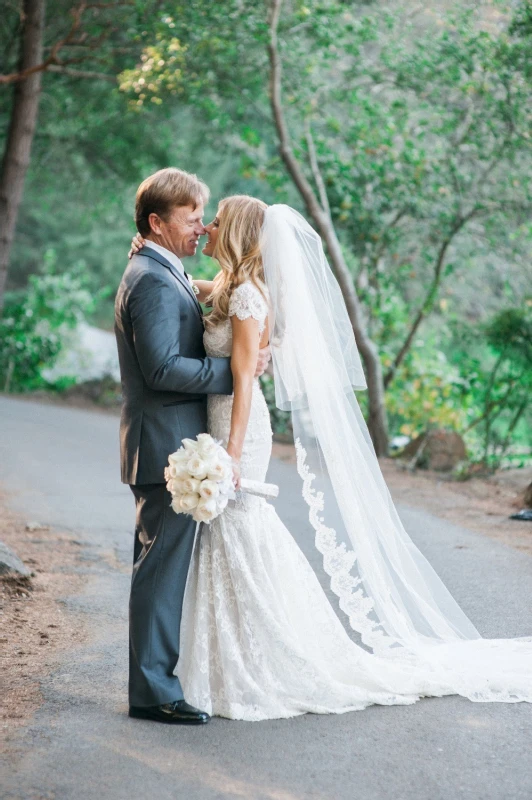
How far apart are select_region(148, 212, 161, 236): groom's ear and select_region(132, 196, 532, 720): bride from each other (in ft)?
0.76

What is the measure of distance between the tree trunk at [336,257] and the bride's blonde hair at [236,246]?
29.6ft

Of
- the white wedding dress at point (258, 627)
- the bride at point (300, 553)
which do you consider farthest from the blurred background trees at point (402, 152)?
the white wedding dress at point (258, 627)

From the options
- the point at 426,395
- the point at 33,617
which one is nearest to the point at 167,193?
the point at 33,617

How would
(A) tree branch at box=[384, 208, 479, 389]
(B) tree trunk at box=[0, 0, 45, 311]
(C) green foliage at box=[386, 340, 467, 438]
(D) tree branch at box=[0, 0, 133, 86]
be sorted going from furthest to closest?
(B) tree trunk at box=[0, 0, 45, 311]
(D) tree branch at box=[0, 0, 133, 86]
(C) green foliage at box=[386, 340, 467, 438]
(A) tree branch at box=[384, 208, 479, 389]

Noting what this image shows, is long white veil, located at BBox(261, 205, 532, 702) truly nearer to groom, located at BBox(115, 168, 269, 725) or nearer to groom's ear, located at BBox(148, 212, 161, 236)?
groom, located at BBox(115, 168, 269, 725)

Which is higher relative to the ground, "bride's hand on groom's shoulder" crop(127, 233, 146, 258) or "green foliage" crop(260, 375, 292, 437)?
"bride's hand on groom's shoulder" crop(127, 233, 146, 258)

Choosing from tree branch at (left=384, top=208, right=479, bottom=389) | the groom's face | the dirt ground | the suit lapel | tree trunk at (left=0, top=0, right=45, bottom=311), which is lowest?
the dirt ground

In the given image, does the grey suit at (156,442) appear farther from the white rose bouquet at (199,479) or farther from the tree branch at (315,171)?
the tree branch at (315,171)

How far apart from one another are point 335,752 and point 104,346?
18.3 meters

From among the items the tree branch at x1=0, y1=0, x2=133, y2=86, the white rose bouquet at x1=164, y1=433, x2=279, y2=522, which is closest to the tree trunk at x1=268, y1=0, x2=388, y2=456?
the tree branch at x1=0, y1=0, x2=133, y2=86

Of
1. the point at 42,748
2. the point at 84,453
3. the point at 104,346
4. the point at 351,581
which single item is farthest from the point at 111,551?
the point at 104,346

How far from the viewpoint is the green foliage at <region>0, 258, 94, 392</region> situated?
19.4 meters

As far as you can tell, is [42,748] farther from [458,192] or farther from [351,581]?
[458,192]

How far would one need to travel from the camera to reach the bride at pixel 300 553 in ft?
13.2
